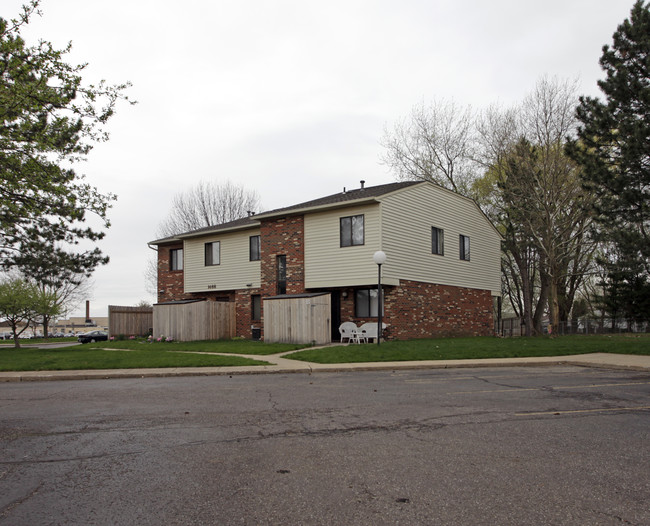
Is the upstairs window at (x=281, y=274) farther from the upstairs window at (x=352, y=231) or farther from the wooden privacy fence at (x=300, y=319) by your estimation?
the upstairs window at (x=352, y=231)

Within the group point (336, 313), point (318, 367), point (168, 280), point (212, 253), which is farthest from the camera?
point (168, 280)

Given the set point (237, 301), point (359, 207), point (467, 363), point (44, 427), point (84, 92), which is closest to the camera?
point (44, 427)

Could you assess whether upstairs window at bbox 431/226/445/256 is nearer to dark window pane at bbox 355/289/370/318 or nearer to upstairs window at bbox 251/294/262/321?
dark window pane at bbox 355/289/370/318

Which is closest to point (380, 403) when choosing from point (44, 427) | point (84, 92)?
point (44, 427)

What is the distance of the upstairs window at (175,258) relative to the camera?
112 feet

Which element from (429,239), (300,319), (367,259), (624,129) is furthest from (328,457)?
(429,239)

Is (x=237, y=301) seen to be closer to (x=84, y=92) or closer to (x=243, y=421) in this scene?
(x=84, y=92)

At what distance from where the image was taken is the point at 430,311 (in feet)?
85.3

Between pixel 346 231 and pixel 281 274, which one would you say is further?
pixel 281 274

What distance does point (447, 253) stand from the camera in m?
27.8

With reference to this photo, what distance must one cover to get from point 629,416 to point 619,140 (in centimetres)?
1537

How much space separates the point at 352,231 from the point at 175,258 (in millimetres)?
14851

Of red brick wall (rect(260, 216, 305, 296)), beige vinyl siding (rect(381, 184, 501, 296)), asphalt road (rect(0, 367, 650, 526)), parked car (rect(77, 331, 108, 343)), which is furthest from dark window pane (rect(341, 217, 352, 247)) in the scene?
parked car (rect(77, 331, 108, 343))

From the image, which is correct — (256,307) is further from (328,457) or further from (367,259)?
(328,457)
